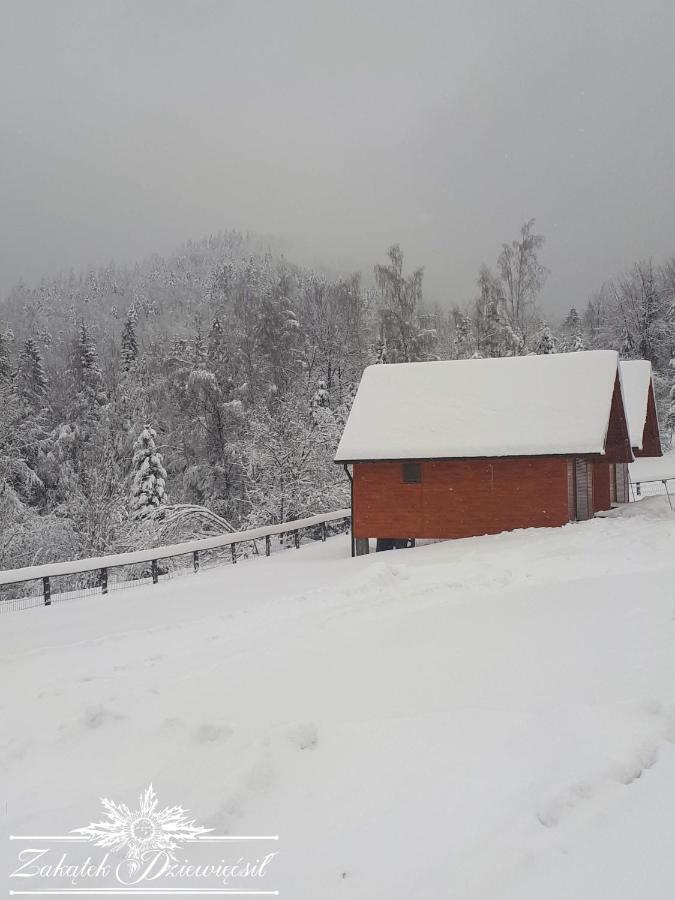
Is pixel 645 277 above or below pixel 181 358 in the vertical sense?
above

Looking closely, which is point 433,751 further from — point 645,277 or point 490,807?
point 645,277

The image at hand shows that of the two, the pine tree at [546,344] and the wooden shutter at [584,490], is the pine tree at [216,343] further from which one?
the wooden shutter at [584,490]

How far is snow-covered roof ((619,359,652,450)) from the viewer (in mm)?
27734

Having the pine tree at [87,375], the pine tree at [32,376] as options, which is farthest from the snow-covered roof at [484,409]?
the pine tree at [32,376]

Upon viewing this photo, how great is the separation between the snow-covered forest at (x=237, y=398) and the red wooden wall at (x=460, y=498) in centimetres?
931

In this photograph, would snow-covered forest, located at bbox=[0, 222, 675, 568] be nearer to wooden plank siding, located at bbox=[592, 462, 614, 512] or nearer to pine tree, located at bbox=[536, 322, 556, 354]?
pine tree, located at bbox=[536, 322, 556, 354]

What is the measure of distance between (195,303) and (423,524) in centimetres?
7348

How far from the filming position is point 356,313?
43281 millimetres

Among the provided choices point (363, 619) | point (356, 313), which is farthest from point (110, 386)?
point (363, 619)

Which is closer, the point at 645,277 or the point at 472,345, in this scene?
the point at 472,345

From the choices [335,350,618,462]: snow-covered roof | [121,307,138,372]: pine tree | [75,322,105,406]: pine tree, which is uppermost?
[121,307,138,372]: pine tree

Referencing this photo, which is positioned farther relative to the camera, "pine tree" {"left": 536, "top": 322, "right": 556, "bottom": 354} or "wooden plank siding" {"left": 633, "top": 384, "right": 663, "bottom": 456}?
"pine tree" {"left": 536, "top": 322, "right": 556, "bottom": 354}

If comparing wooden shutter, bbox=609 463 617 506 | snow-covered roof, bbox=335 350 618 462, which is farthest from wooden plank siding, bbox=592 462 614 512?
snow-covered roof, bbox=335 350 618 462

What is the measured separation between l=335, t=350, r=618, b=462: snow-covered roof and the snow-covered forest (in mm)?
8647
